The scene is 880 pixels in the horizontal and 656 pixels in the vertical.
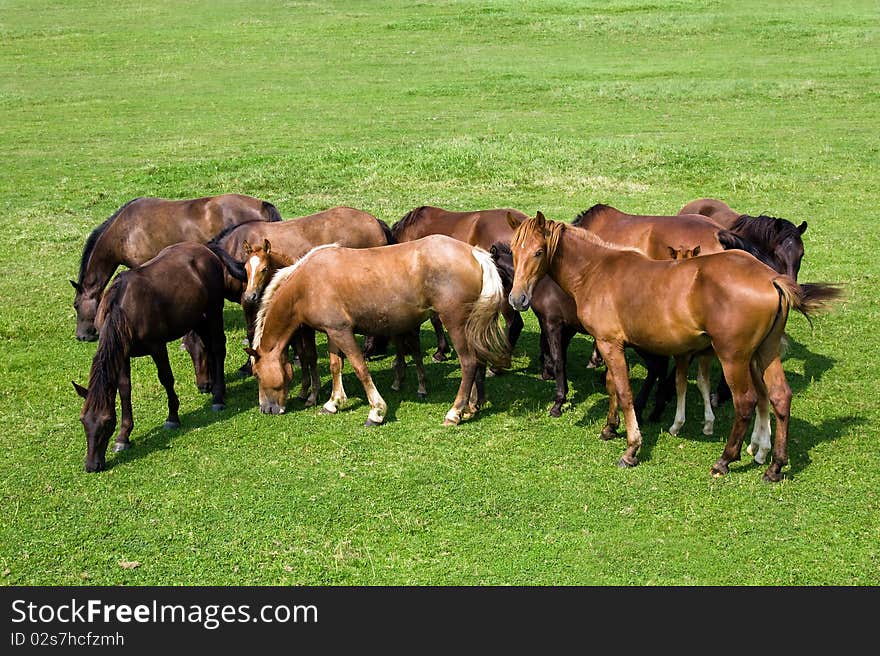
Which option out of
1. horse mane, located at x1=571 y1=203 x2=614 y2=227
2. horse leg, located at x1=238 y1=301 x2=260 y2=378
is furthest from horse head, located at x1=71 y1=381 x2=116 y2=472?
horse mane, located at x1=571 y1=203 x2=614 y2=227

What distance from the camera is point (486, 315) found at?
9.12 metres

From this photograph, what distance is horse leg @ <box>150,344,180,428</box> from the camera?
9195mm

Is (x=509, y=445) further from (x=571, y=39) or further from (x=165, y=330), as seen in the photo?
(x=571, y=39)

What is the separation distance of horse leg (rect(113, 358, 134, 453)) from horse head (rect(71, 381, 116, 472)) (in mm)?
376

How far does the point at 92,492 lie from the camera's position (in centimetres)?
803

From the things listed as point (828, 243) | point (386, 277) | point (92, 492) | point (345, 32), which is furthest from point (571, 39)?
point (92, 492)

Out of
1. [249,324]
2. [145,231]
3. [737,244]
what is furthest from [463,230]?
[145,231]

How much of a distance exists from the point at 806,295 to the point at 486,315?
291 cm

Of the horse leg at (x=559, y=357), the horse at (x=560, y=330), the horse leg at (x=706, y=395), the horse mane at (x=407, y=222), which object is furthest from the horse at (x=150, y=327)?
the horse leg at (x=706, y=395)

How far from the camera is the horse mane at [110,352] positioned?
27.6 ft

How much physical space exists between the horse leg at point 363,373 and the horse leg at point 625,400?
2348 millimetres

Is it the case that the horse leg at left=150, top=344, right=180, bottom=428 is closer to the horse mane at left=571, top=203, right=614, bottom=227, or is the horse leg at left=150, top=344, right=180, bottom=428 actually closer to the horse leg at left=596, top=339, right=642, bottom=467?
the horse leg at left=596, top=339, right=642, bottom=467

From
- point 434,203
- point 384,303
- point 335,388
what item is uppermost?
point 384,303

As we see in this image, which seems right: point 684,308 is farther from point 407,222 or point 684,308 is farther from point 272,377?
point 407,222
